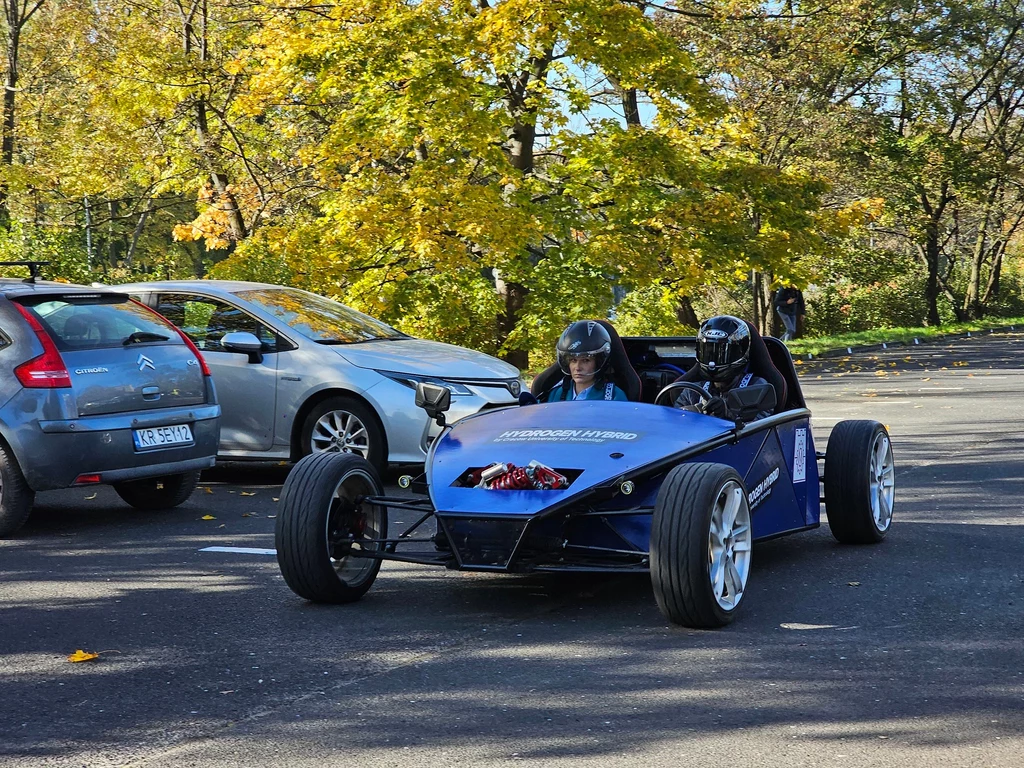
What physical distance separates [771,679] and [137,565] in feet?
13.6

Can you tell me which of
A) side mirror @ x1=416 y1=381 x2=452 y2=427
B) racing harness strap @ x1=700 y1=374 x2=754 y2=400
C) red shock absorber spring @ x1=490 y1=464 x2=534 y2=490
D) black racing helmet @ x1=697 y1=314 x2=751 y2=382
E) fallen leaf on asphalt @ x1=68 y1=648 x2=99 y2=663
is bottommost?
fallen leaf on asphalt @ x1=68 y1=648 x2=99 y2=663

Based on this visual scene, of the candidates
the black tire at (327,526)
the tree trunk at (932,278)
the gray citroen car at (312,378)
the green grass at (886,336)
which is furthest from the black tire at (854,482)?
the tree trunk at (932,278)

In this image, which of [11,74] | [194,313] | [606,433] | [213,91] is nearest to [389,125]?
[213,91]

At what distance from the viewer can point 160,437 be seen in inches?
369

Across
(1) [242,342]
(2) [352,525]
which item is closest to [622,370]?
(2) [352,525]

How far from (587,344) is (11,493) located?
3839mm

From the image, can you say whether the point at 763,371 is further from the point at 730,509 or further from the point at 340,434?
the point at 340,434

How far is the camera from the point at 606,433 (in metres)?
6.57

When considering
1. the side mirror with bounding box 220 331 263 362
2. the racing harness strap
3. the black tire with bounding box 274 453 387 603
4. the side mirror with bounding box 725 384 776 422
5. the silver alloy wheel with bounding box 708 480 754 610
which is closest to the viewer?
the silver alloy wheel with bounding box 708 480 754 610

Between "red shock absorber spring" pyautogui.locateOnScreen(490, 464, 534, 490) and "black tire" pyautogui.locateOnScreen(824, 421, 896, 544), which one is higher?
"red shock absorber spring" pyautogui.locateOnScreen(490, 464, 534, 490)

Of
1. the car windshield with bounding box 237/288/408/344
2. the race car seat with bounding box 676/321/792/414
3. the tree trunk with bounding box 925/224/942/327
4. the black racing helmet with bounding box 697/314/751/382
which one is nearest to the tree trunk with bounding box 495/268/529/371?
the car windshield with bounding box 237/288/408/344

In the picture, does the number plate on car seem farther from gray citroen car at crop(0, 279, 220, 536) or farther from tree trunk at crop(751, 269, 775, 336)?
tree trunk at crop(751, 269, 775, 336)

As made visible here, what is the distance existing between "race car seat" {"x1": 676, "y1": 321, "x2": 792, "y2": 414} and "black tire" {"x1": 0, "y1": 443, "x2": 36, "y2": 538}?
419 centimetres

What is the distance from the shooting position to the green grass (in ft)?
102
